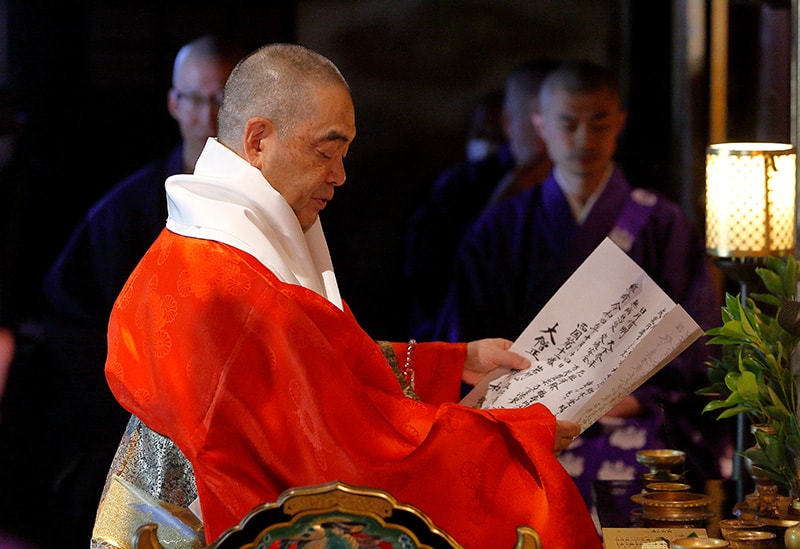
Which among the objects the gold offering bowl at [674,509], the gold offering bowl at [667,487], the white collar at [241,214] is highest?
the white collar at [241,214]

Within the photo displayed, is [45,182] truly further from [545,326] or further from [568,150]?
[545,326]

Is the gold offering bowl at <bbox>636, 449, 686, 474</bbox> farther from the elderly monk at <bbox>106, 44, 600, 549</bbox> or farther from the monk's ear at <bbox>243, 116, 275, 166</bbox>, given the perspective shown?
the monk's ear at <bbox>243, 116, 275, 166</bbox>

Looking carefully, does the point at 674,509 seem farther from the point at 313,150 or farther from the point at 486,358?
the point at 313,150

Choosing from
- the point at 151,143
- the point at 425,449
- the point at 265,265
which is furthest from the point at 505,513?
the point at 151,143

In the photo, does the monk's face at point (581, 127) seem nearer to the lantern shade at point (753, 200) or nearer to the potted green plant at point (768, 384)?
the lantern shade at point (753, 200)

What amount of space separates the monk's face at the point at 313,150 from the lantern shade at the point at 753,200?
3.21 ft

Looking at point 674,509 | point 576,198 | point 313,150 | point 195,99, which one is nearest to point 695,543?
point 674,509

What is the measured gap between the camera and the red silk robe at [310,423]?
172 cm

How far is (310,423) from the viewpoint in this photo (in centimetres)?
173

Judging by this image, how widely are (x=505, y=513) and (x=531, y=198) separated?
63.5 inches

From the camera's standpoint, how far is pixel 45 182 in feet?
10.6

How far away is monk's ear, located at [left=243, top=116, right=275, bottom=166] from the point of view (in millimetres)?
1942

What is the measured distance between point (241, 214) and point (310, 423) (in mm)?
379

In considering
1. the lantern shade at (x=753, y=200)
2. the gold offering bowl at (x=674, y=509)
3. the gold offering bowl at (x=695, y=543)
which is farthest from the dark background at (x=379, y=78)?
the gold offering bowl at (x=695, y=543)
